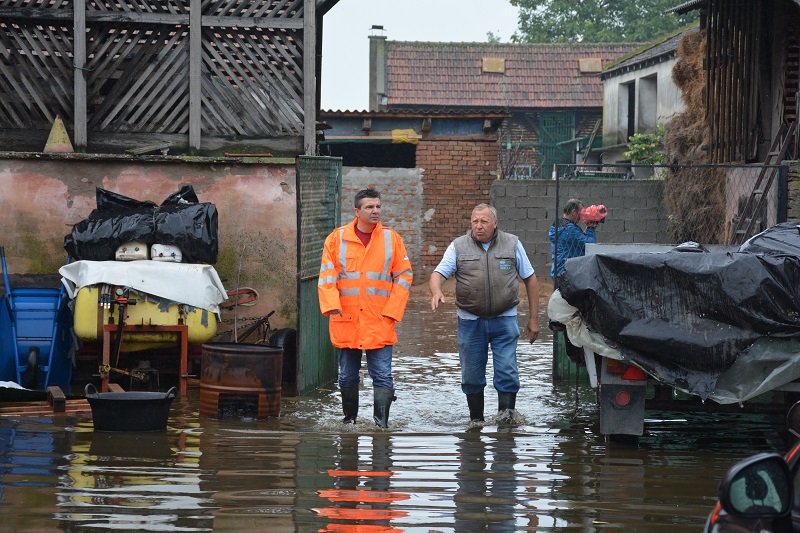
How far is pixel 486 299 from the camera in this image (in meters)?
9.80

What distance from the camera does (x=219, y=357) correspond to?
10086 millimetres

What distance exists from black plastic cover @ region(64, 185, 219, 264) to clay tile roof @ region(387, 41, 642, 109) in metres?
28.4

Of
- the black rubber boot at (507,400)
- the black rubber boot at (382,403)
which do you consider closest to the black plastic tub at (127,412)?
the black rubber boot at (382,403)

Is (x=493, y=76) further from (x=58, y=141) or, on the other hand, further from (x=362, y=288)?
(x=362, y=288)

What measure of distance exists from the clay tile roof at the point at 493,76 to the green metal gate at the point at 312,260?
27.2m

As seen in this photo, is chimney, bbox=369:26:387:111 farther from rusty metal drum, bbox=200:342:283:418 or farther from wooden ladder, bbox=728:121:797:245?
→ rusty metal drum, bbox=200:342:283:418

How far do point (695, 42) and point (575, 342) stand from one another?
17817mm

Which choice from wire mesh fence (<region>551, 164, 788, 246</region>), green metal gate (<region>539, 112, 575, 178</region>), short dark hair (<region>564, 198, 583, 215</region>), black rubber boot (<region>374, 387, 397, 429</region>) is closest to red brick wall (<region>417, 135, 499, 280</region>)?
wire mesh fence (<region>551, 164, 788, 246</region>)

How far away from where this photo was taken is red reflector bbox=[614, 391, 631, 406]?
8602 millimetres

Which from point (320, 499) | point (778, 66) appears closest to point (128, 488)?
point (320, 499)

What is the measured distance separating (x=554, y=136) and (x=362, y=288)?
A: 33.6 metres

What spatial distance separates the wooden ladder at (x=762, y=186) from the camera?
15.4 metres

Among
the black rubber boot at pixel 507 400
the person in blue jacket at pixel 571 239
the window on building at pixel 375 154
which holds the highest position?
the window on building at pixel 375 154

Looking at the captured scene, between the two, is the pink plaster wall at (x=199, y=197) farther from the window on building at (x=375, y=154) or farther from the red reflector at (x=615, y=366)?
the window on building at (x=375, y=154)
